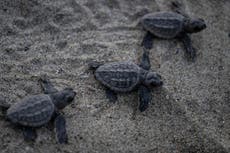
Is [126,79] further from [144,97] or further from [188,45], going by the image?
[188,45]

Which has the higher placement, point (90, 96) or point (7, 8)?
point (7, 8)

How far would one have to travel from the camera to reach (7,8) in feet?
11.3

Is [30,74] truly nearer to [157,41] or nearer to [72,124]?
[72,124]

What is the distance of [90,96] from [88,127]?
272 mm

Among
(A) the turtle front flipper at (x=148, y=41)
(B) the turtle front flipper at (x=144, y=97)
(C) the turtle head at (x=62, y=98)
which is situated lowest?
(B) the turtle front flipper at (x=144, y=97)

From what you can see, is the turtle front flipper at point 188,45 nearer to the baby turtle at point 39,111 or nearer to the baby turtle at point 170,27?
the baby turtle at point 170,27

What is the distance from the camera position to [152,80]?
3100 millimetres

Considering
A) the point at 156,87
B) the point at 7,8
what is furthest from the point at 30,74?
the point at 156,87

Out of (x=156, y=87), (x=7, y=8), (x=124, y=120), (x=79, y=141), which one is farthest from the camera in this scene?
(x=7, y=8)

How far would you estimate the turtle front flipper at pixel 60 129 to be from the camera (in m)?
2.75

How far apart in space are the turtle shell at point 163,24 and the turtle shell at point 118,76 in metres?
0.58

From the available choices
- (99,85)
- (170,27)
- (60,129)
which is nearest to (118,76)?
(99,85)

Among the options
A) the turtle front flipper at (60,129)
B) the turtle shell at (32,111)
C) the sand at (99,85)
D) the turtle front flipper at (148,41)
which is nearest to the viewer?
the turtle shell at (32,111)

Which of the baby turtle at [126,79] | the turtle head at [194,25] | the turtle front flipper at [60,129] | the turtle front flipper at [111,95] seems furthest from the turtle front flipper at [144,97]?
the turtle head at [194,25]
